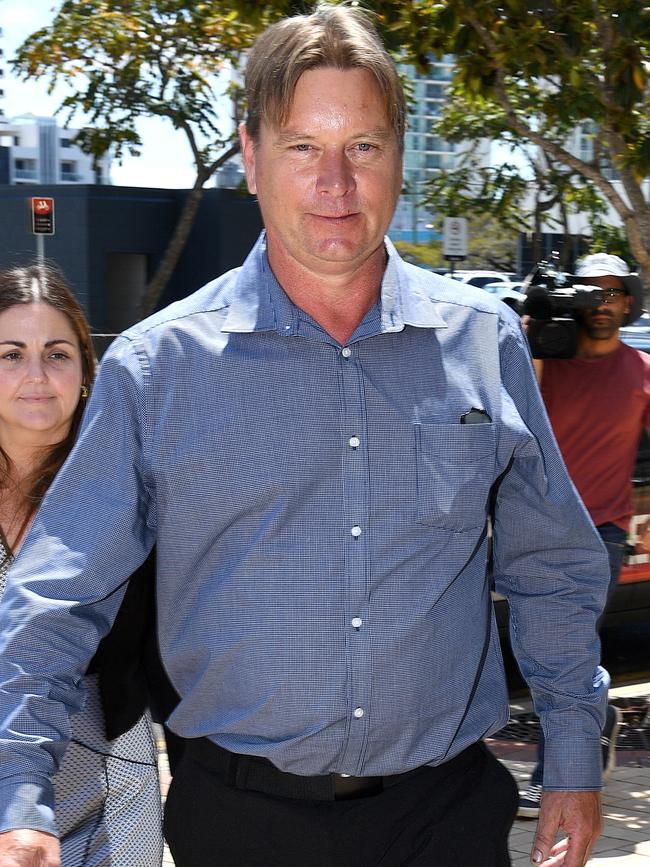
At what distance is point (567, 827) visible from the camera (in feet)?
7.98

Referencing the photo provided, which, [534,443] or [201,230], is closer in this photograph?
[534,443]

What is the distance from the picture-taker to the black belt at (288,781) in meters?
2.29

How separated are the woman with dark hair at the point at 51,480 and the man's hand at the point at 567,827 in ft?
2.77

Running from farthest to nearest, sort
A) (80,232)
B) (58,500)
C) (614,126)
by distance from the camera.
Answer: (80,232) → (614,126) → (58,500)

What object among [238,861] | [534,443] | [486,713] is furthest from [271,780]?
[534,443]

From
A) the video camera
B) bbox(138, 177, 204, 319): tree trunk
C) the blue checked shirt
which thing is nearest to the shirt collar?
the blue checked shirt

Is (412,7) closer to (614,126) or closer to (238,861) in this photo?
(614,126)

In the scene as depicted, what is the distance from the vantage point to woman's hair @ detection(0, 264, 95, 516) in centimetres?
335

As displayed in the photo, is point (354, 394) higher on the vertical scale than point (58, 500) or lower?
higher

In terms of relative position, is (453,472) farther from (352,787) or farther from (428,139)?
(428,139)

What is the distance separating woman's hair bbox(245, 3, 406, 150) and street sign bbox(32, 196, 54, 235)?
700 inches

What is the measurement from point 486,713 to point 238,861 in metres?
0.49

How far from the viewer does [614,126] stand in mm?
6344

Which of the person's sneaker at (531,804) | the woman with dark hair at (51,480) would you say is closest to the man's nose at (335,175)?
the woman with dark hair at (51,480)
